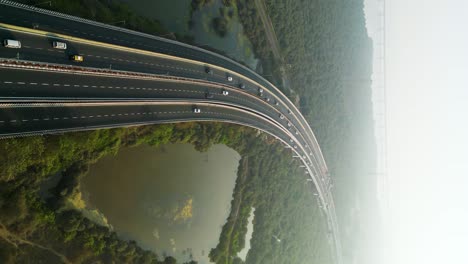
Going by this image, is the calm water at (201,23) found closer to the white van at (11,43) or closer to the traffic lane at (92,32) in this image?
the traffic lane at (92,32)

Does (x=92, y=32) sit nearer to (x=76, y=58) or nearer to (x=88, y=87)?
(x=76, y=58)

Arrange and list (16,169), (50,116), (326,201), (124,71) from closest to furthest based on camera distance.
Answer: (16,169) < (50,116) < (124,71) < (326,201)

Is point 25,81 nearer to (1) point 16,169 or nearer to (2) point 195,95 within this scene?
(1) point 16,169

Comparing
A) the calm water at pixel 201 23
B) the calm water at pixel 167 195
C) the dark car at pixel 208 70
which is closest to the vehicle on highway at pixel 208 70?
the dark car at pixel 208 70

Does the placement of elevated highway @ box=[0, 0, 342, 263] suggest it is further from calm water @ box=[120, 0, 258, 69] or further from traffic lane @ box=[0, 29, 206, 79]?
calm water @ box=[120, 0, 258, 69]

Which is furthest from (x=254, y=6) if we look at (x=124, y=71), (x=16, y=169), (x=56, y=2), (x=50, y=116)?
(x=16, y=169)

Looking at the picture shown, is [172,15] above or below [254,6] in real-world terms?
below
